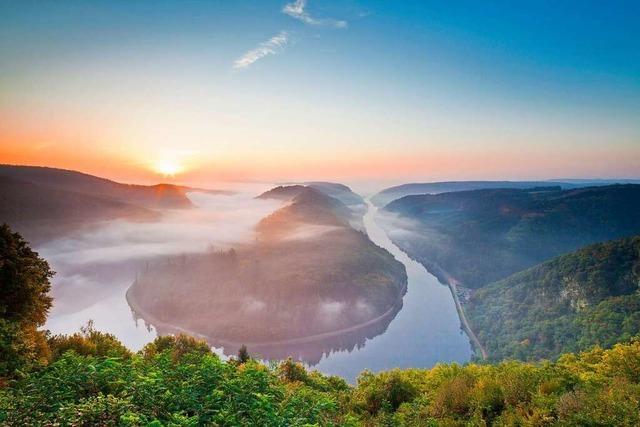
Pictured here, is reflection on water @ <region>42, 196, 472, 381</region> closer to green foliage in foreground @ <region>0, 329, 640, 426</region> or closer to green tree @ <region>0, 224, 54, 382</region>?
green foliage in foreground @ <region>0, 329, 640, 426</region>

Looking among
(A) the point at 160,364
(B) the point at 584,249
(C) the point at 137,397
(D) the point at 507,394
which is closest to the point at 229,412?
(C) the point at 137,397

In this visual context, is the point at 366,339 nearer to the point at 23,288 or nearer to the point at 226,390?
the point at 23,288

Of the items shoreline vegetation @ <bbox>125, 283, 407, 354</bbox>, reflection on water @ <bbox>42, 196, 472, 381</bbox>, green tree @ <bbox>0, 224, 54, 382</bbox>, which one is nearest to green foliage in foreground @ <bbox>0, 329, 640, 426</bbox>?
green tree @ <bbox>0, 224, 54, 382</bbox>

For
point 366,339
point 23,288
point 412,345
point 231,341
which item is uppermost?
point 23,288

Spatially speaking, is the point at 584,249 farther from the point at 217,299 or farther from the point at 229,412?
the point at 229,412

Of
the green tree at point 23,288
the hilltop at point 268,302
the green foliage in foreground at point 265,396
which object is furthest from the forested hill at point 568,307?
the green tree at point 23,288

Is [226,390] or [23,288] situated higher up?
[23,288]

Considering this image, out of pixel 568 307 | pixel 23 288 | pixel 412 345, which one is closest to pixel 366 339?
pixel 412 345
